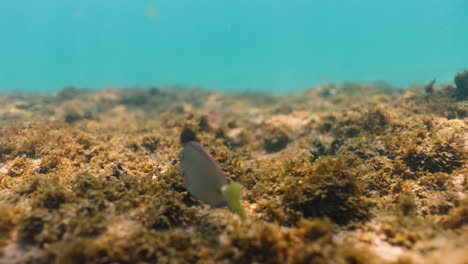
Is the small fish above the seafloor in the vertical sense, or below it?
above

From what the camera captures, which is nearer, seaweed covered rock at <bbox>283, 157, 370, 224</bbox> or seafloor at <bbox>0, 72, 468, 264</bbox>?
seafloor at <bbox>0, 72, 468, 264</bbox>

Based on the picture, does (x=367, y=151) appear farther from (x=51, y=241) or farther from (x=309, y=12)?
(x=309, y=12)

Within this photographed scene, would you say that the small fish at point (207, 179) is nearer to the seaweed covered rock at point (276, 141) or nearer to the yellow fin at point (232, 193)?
the yellow fin at point (232, 193)

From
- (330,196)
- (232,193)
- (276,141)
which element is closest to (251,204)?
(232,193)

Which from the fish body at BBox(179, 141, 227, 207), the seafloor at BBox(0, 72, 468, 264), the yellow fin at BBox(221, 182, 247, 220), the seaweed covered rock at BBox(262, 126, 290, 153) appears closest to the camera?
the seafloor at BBox(0, 72, 468, 264)

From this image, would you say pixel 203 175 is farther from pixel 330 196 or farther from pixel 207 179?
pixel 330 196

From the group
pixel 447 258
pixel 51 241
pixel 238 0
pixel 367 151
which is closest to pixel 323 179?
pixel 447 258

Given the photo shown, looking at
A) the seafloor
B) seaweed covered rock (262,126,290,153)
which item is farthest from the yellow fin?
seaweed covered rock (262,126,290,153)

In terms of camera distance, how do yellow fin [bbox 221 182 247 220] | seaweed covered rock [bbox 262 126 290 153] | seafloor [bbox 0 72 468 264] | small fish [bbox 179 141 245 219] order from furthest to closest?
seaweed covered rock [bbox 262 126 290 153], small fish [bbox 179 141 245 219], yellow fin [bbox 221 182 247 220], seafloor [bbox 0 72 468 264]

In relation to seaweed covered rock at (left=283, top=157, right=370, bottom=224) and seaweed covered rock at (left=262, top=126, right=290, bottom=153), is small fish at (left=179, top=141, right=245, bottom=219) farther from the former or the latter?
seaweed covered rock at (left=262, top=126, right=290, bottom=153)
